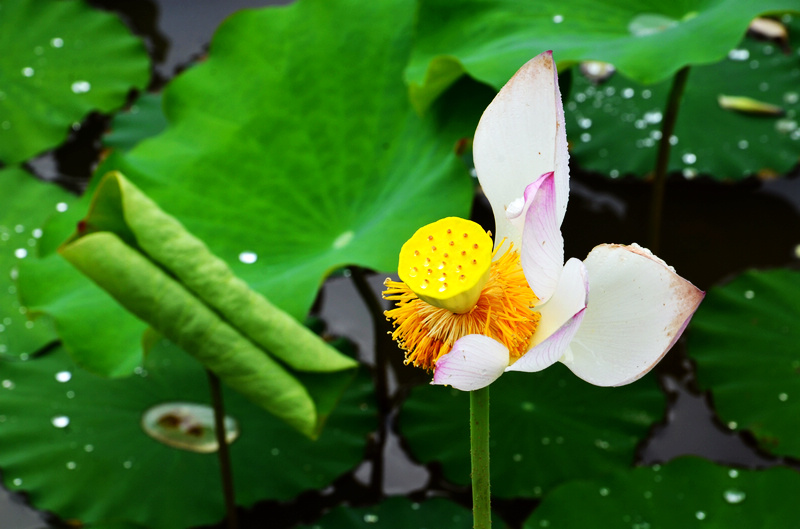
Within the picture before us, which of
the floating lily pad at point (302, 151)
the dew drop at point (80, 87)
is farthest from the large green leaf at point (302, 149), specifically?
the dew drop at point (80, 87)

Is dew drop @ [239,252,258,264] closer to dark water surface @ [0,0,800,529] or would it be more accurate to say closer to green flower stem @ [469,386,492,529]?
dark water surface @ [0,0,800,529]

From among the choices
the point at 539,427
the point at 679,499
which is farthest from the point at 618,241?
the point at 679,499

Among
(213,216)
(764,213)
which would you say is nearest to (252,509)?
(213,216)

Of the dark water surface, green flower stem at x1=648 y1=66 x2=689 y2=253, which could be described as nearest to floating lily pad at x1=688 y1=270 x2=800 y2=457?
the dark water surface

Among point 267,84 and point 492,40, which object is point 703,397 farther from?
point 267,84

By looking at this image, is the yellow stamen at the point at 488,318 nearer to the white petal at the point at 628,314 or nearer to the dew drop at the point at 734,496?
the white petal at the point at 628,314

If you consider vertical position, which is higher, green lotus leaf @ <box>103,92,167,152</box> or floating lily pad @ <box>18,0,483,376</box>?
floating lily pad @ <box>18,0,483,376</box>
